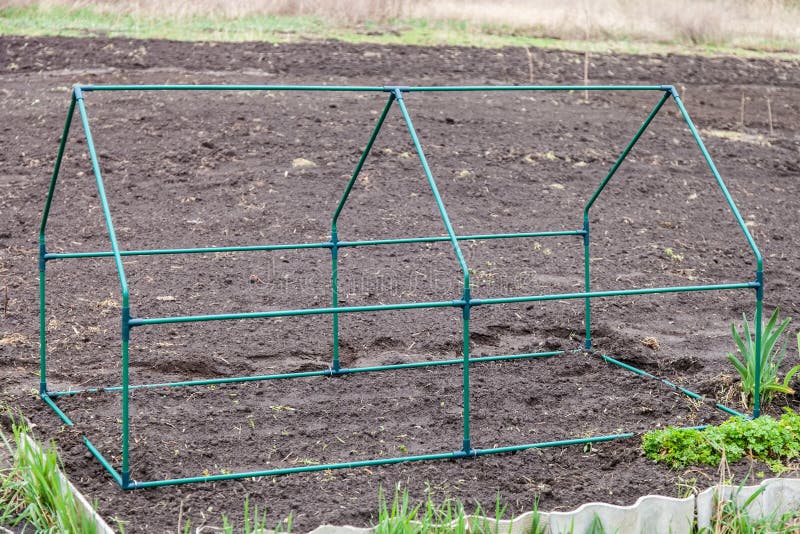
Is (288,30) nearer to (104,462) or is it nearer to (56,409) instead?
(56,409)

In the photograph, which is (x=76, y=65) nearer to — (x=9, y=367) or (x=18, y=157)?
(x=18, y=157)

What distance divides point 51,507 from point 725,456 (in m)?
2.99

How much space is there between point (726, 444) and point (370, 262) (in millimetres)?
3826

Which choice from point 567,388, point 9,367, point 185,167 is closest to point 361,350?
point 567,388

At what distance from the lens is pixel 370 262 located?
25.4ft

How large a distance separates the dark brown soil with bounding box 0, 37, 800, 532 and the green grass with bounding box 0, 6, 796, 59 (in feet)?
2.78

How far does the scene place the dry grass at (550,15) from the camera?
606 inches

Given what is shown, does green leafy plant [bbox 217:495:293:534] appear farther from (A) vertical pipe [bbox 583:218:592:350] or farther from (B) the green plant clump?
(A) vertical pipe [bbox 583:218:592:350]

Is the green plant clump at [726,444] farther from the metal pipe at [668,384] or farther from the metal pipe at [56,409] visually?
the metal pipe at [56,409]

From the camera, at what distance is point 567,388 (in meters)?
5.63

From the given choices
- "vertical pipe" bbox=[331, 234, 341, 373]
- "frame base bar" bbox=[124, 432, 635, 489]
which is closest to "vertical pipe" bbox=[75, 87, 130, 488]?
"frame base bar" bbox=[124, 432, 635, 489]

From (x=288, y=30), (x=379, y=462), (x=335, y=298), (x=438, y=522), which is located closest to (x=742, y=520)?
(x=438, y=522)

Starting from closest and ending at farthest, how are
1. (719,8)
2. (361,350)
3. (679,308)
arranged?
(361,350) → (679,308) → (719,8)

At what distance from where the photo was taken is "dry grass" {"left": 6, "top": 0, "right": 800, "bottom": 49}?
15.4 metres
